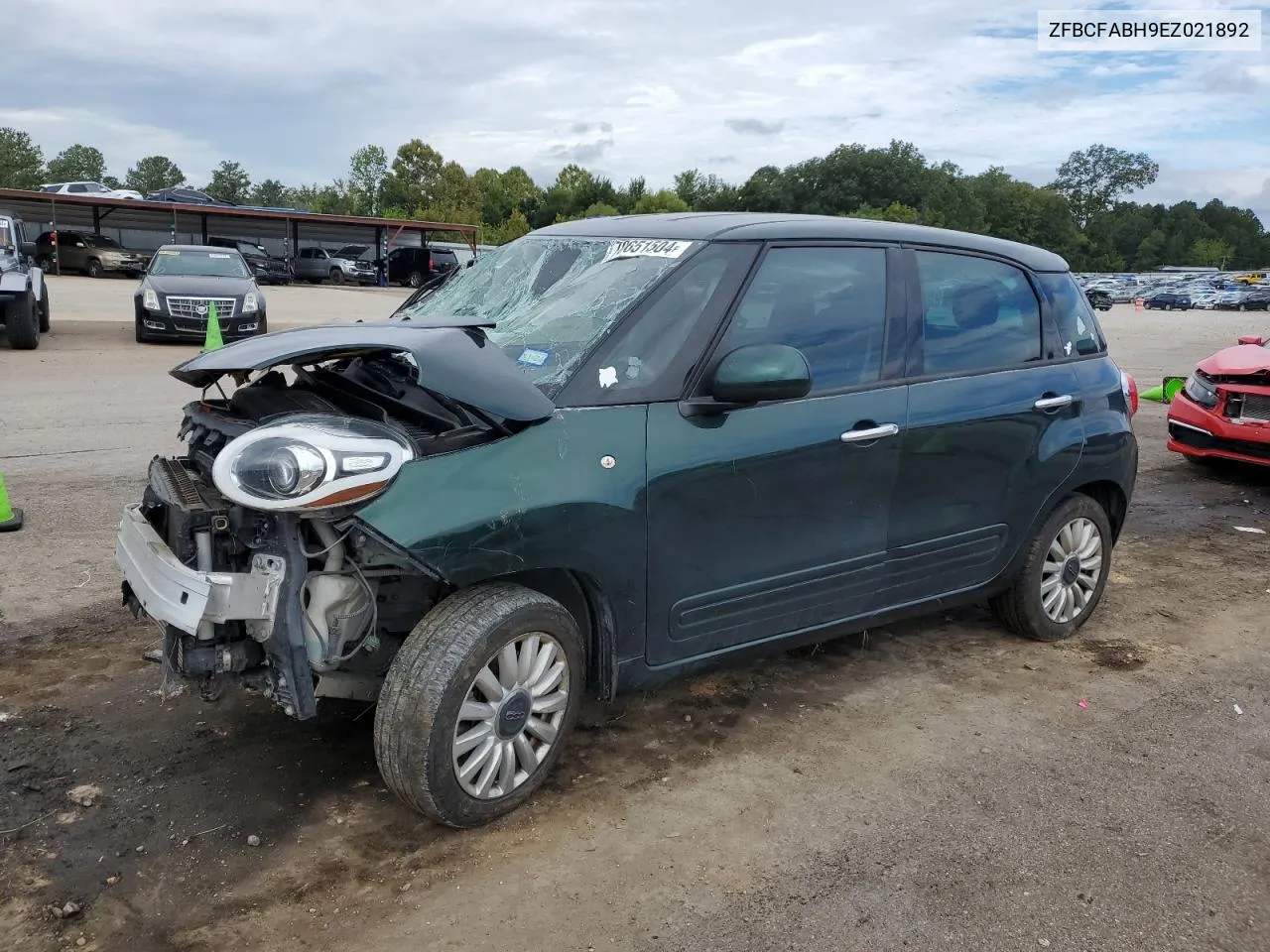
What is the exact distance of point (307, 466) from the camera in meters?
2.77

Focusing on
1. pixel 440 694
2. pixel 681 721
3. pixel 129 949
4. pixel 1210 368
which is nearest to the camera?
pixel 129 949

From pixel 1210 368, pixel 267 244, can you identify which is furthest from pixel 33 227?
pixel 1210 368

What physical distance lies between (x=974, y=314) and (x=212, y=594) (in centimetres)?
309

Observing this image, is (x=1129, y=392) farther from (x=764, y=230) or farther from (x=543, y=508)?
(x=543, y=508)

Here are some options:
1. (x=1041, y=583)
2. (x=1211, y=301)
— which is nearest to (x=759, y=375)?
(x=1041, y=583)

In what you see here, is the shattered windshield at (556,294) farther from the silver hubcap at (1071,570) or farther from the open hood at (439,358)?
the silver hubcap at (1071,570)

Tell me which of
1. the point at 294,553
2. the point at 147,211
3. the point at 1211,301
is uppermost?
the point at 147,211

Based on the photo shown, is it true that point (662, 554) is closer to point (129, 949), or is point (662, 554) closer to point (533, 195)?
point (129, 949)

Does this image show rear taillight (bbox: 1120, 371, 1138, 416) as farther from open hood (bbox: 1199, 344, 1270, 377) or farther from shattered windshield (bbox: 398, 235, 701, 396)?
open hood (bbox: 1199, 344, 1270, 377)

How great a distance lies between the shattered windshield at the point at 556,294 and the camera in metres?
3.42

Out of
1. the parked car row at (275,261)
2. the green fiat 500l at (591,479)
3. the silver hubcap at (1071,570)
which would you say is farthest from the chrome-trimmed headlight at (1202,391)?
the parked car row at (275,261)

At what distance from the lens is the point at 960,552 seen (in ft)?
13.9

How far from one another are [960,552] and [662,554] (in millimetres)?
1530

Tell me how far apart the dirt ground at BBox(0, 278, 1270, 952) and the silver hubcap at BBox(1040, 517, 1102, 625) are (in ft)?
0.65
